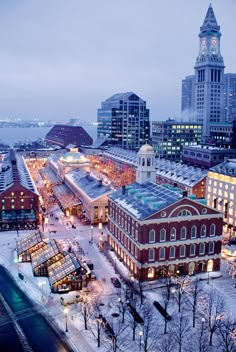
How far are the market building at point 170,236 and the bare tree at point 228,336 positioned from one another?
54.7 feet

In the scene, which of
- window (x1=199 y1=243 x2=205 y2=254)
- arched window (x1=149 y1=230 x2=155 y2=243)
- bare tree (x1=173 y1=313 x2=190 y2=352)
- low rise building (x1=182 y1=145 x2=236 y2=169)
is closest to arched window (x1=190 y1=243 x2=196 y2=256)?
window (x1=199 y1=243 x2=205 y2=254)

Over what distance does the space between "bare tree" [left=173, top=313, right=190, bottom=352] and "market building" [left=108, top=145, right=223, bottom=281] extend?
13.5 meters

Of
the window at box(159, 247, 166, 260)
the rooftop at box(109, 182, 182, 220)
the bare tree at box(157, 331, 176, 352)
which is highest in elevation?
the rooftop at box(109, 182, 182, 220)

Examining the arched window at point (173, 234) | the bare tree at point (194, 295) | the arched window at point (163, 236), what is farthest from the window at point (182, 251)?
the bare tree at point (194, 295)

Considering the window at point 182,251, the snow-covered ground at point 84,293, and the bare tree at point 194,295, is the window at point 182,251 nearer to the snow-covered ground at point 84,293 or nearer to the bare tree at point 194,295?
the snow-covered ground at point 84,293

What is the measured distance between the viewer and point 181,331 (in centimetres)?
4594

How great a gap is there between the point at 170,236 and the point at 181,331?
22107 mm

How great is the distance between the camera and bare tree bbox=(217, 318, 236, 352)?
43359 millimetres

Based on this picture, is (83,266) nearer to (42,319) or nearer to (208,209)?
(42,319)

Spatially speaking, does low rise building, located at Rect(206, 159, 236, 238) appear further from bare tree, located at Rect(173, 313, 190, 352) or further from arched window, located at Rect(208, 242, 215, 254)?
bare tree, located at Rect(173, 313, 190, 352)

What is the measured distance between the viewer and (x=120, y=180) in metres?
A: 148

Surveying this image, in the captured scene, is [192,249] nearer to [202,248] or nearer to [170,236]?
[202,248]

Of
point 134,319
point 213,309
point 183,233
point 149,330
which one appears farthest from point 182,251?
point 134,319

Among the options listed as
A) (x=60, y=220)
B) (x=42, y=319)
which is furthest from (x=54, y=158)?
(x=42, y=319)
